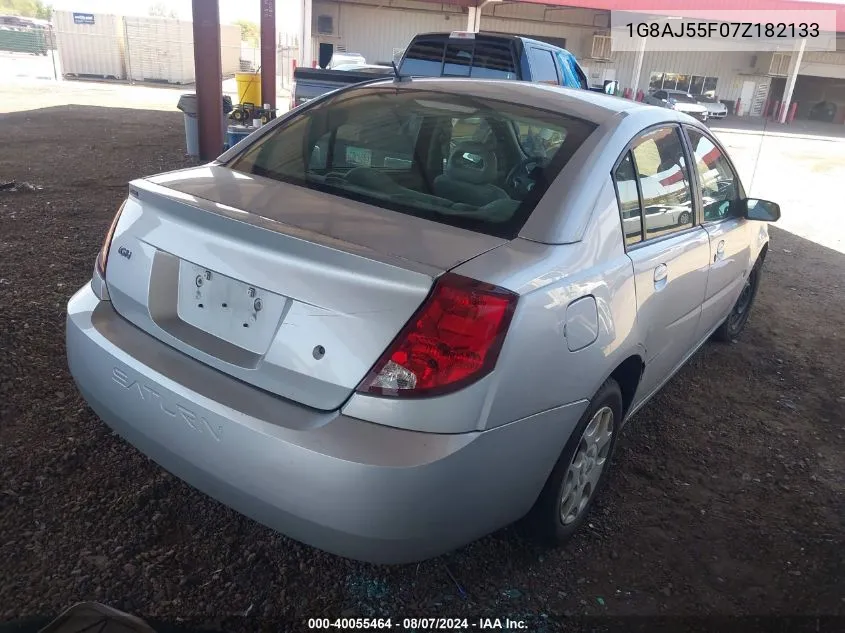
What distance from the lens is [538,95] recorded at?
2678mm

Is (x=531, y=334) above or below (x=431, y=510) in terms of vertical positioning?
above

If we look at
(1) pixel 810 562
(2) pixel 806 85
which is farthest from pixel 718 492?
(2) pixel 806 85

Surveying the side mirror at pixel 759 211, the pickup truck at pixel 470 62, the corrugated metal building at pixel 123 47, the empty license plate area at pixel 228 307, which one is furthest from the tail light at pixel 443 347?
the corrugated metal building at pixel 123 47

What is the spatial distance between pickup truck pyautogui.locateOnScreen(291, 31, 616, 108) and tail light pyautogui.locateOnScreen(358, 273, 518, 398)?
6479 mm

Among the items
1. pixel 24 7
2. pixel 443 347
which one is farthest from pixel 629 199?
pixel 24 7

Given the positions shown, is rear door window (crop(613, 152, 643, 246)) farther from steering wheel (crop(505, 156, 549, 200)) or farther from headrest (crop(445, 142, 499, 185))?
headrest (crop(445, 142, 499, 185))

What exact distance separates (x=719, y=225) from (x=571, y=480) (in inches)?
69.5

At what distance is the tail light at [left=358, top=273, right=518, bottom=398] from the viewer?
1.71 meters

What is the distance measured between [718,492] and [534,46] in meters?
6.88

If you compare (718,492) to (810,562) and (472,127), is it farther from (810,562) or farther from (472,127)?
(472,127)

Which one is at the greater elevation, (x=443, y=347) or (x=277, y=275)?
(x=277, y=275)

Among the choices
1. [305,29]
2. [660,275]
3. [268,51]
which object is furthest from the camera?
[305,29]

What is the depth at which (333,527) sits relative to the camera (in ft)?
5.70

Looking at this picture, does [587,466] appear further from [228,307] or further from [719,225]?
[719,225]
